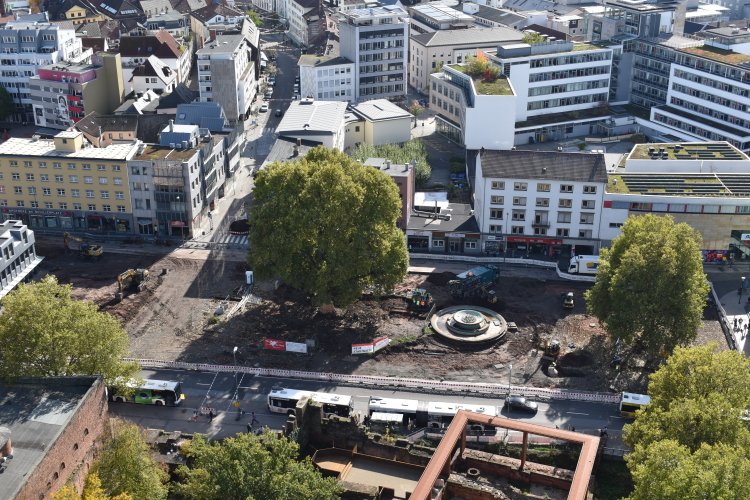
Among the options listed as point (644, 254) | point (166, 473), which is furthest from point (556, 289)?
point (166, 473)

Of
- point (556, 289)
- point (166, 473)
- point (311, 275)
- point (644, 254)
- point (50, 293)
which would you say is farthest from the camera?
→ point (556, 289)

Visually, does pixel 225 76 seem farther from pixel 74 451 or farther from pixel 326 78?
pixel 74 451

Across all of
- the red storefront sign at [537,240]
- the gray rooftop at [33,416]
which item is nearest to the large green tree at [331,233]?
the red storefront sign at [537,240]

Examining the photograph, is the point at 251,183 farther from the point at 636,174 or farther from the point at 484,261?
the point at 636,174

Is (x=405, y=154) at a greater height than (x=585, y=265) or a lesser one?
greater

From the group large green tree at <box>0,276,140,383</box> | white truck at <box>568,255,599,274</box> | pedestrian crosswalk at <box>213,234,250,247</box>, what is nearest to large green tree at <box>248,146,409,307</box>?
pedestrian crosswalk at <box>213,234,250,247</box>

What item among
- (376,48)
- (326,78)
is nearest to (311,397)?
(326,78)

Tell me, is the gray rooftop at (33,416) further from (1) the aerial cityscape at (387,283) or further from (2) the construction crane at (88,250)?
(2) the construction crane at (88,250)
